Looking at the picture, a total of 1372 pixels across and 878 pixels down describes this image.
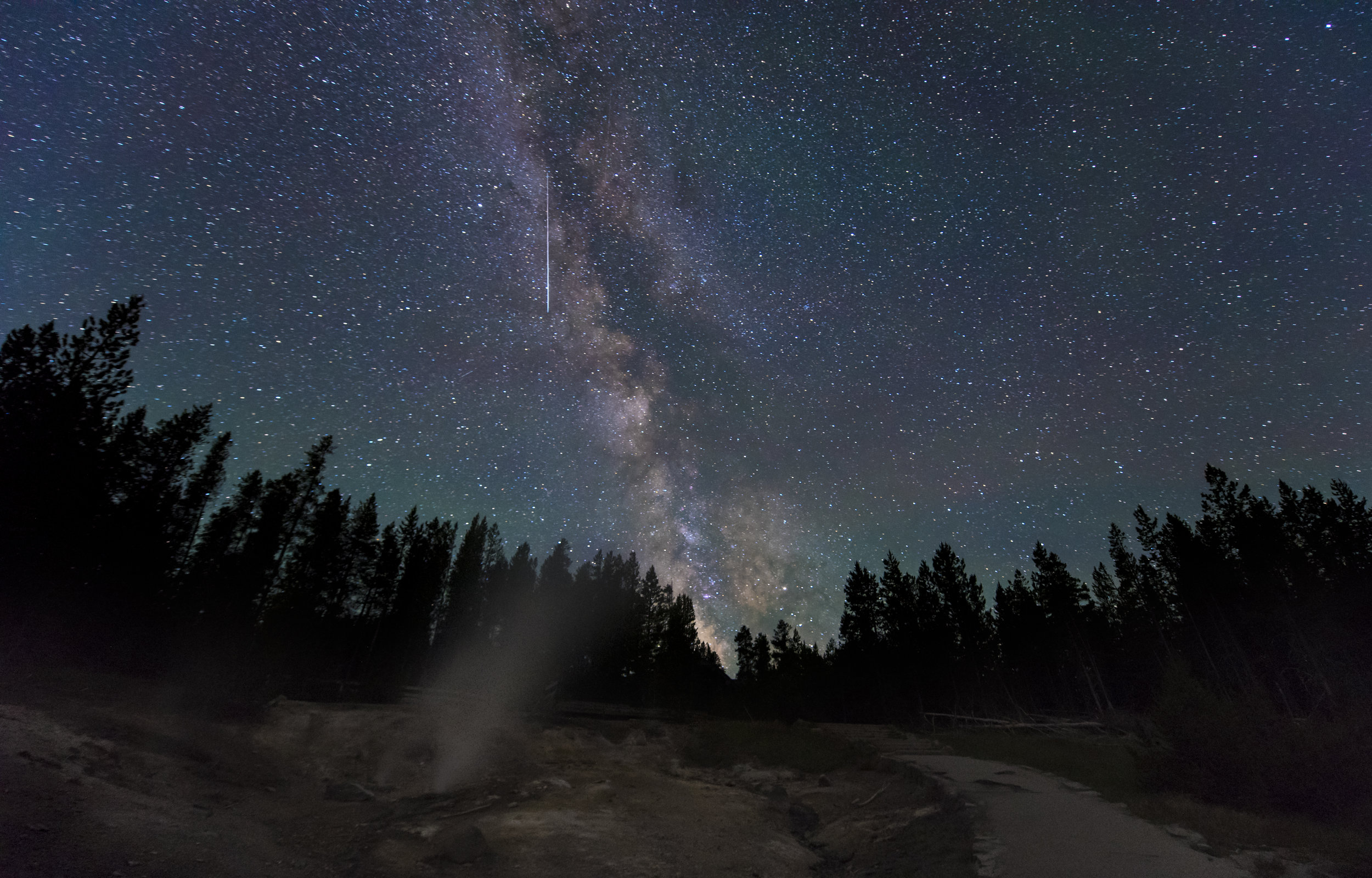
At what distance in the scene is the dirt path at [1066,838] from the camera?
10008 mm

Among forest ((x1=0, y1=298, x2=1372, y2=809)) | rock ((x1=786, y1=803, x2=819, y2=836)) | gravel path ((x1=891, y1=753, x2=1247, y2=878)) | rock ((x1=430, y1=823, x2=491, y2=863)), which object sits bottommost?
rock ((x1=786, y1=803, x2=819, y2=836))

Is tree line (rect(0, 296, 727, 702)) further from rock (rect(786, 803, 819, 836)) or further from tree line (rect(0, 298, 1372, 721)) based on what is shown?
rock (rect(786, 803, 819, 836))

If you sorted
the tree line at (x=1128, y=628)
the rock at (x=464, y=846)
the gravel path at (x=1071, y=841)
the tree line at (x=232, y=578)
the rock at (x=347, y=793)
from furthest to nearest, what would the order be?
the tree line at (x=1128, y=628) → the tree line at (x=232, y=578) → the rock at (x=347, y=793) → the rock at (x=464, y=846) → the gravel path at (x=1071, y=841)

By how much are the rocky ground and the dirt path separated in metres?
0.88

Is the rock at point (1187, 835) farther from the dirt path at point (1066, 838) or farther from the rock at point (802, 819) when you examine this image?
the rock at point (802, 819)

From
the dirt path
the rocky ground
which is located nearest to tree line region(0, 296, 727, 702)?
the rocky ground

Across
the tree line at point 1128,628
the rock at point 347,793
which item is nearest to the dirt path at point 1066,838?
the rock at point 347,793

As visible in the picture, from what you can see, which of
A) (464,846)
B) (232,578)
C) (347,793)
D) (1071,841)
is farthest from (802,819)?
(232,578)

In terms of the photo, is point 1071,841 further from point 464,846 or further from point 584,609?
point 584,609

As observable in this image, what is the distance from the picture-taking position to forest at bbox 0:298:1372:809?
87.9 feet

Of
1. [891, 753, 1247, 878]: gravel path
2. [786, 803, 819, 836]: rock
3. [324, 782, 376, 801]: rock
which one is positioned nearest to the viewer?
[891, 753, 1247, 878]: gravel path

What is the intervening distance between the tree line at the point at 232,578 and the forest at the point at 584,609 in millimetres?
162

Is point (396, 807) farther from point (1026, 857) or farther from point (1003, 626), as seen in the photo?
point (1003, 626)

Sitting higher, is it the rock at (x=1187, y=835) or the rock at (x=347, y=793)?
the rock at (x=1187, y=835)
